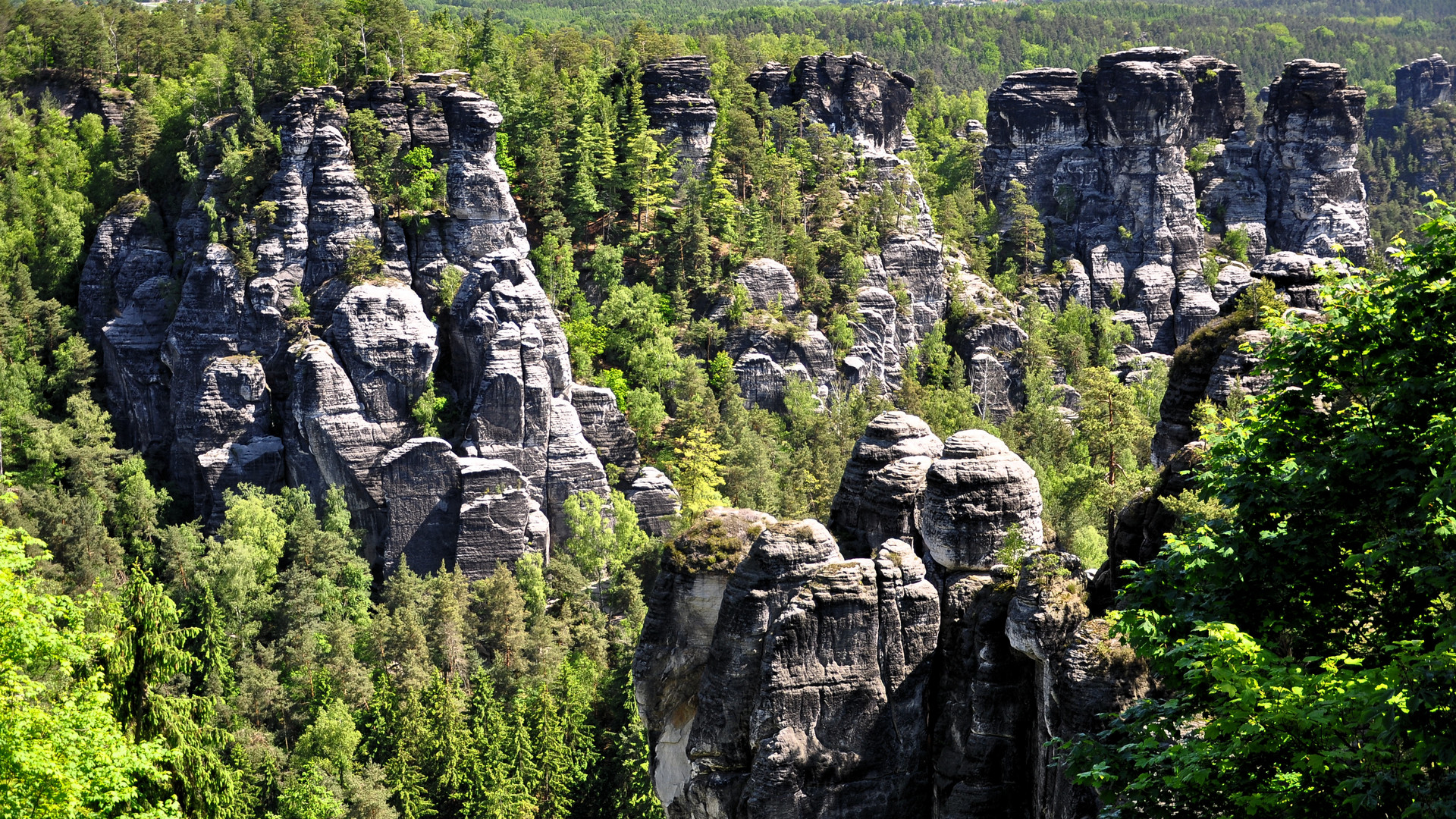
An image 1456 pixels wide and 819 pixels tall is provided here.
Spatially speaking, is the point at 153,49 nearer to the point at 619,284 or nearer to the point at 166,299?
the point at 166,299

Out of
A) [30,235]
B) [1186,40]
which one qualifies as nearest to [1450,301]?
[30,235]

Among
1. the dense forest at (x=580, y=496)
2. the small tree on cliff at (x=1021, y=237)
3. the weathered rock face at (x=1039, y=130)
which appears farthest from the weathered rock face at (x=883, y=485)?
the weathered rock face at (x=1039, y=130)

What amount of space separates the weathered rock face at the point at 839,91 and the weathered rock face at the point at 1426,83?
9087cm

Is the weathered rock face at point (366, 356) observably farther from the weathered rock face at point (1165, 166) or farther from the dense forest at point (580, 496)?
the weathered rock face at point (1165, 166)

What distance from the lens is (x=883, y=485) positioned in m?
35.8

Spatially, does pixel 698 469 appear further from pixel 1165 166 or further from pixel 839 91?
pixel 1165 166

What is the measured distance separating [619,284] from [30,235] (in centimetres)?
3394

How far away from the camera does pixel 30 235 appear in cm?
7319

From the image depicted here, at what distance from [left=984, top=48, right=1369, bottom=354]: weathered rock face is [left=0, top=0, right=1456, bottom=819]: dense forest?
5478mm

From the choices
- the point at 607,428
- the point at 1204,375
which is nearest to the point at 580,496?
the point at 607,428

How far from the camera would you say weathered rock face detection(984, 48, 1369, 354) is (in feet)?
323

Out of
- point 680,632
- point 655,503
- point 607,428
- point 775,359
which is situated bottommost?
point 655,503

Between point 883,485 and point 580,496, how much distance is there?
3128cm

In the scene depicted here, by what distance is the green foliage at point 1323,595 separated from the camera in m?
14.0
